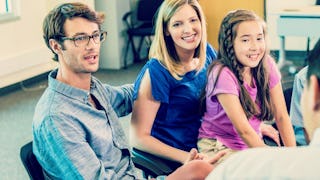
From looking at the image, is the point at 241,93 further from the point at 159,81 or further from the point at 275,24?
the point at 275,24

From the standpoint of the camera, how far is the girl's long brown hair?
210cm

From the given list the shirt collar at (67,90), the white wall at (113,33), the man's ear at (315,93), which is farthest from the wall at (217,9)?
the man's ear at (315,93)

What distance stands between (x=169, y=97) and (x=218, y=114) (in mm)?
209

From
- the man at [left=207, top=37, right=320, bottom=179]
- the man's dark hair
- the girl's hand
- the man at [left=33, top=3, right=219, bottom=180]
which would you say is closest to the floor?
the girl's hand

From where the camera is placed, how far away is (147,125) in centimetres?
206

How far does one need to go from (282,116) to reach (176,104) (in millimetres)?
459

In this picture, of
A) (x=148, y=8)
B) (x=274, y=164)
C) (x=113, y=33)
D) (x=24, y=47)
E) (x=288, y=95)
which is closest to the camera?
(x=274, y=164)

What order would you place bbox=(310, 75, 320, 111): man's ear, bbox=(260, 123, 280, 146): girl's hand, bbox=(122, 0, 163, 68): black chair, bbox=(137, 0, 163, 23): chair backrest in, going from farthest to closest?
bbox=(137, 0, 163, 23): chair backrest → bbox=(122, 0, 163, 68): black chair → bbox=(260, 123, 280, 146): girl's hand → bbox=(310, 75, 320, 111): man's ear

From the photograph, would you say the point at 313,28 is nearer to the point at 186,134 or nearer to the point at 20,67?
the point at 20,67

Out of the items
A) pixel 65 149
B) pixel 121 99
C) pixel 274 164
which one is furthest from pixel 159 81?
pixel 274 164

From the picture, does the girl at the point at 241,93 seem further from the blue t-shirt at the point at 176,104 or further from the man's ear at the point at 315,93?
the man's ear at the point at 315,93

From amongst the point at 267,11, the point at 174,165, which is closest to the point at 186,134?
the point at 174,165

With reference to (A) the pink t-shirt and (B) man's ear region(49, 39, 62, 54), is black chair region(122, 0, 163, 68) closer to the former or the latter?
(A) the pink t-shirt

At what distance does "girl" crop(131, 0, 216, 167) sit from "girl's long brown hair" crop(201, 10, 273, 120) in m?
0.07
